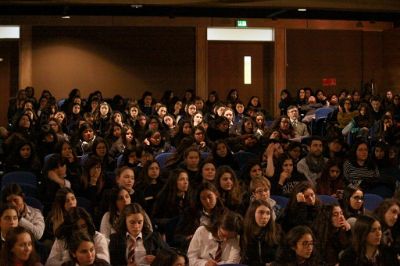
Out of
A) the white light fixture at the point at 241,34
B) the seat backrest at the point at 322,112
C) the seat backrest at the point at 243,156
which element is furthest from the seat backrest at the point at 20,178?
the white light fixture at the point at 241,34

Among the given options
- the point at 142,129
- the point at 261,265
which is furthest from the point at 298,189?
the point at 142,129

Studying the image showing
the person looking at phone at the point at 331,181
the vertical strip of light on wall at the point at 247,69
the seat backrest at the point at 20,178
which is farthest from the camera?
the vertical strip of light on wall at the point at 247,69

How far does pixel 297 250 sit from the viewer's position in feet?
18.5

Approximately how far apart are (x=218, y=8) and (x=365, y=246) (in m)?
10.8

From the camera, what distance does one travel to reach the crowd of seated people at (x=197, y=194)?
19.5 feet

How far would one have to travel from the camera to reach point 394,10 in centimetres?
1513

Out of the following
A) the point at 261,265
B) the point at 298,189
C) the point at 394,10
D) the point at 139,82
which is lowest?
the point at 261,265

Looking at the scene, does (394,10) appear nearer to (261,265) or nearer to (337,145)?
(337,145)

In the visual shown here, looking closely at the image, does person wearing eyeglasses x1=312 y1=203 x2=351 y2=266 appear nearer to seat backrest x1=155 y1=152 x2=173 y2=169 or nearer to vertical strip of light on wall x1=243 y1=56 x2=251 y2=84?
seat backrest x1=155 y1=152 x2=173 y2=169

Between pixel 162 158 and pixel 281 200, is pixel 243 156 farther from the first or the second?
pixel 281 200

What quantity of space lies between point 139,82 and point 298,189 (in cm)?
1126

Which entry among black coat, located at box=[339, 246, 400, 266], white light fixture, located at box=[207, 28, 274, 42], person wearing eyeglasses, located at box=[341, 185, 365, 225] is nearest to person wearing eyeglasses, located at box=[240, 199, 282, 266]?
black coat, located at box=[339, 246, 400, 266]

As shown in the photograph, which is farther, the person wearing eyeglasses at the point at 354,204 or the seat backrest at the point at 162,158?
the seat backrest at the point at 162,158

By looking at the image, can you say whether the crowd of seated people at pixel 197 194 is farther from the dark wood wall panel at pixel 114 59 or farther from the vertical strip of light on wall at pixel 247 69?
the vertical strip of light on wall at pixel 247 69
